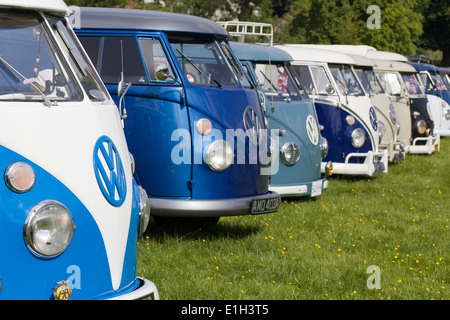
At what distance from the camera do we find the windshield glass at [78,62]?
458 centimetres

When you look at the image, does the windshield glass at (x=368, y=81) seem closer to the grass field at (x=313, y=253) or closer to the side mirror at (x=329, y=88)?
the side mirror at (x=329, y=88)

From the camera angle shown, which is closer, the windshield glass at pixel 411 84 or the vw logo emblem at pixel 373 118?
the vw logo emblem at pixel 373 118

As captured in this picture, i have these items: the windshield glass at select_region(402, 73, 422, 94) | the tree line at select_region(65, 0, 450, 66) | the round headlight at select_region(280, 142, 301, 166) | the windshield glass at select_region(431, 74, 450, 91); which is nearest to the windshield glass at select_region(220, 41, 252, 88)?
the round headlight at select_region(280, 142, 301, 166)

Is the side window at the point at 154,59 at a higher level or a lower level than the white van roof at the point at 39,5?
lower

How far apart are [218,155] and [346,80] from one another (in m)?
6.47

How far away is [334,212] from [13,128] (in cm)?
675

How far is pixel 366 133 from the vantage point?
42.7ft

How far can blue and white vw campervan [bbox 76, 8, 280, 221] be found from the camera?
747cm

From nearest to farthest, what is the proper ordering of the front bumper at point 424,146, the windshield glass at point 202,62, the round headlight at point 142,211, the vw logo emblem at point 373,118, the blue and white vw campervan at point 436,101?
1. the round headlight at point 142,211
2. the windshield glass at point 202,62
3. the vw logo emblem at point 373,118
4. the front bumper at point 424,146
5. the blue and white vw campervan at point 436,101

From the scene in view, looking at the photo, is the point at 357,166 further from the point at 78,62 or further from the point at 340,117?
the point at 78,62

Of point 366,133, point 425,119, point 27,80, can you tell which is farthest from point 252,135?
point 425,119

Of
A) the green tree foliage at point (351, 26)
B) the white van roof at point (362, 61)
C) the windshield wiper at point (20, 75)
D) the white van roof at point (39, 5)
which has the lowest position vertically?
the windshield wiper at point (20, 75)

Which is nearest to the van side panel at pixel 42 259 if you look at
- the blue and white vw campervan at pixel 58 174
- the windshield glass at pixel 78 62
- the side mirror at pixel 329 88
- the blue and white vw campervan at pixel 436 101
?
the blue and white vw campervan at pixel 58 174

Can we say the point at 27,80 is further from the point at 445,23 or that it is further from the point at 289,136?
the point at 445,23
